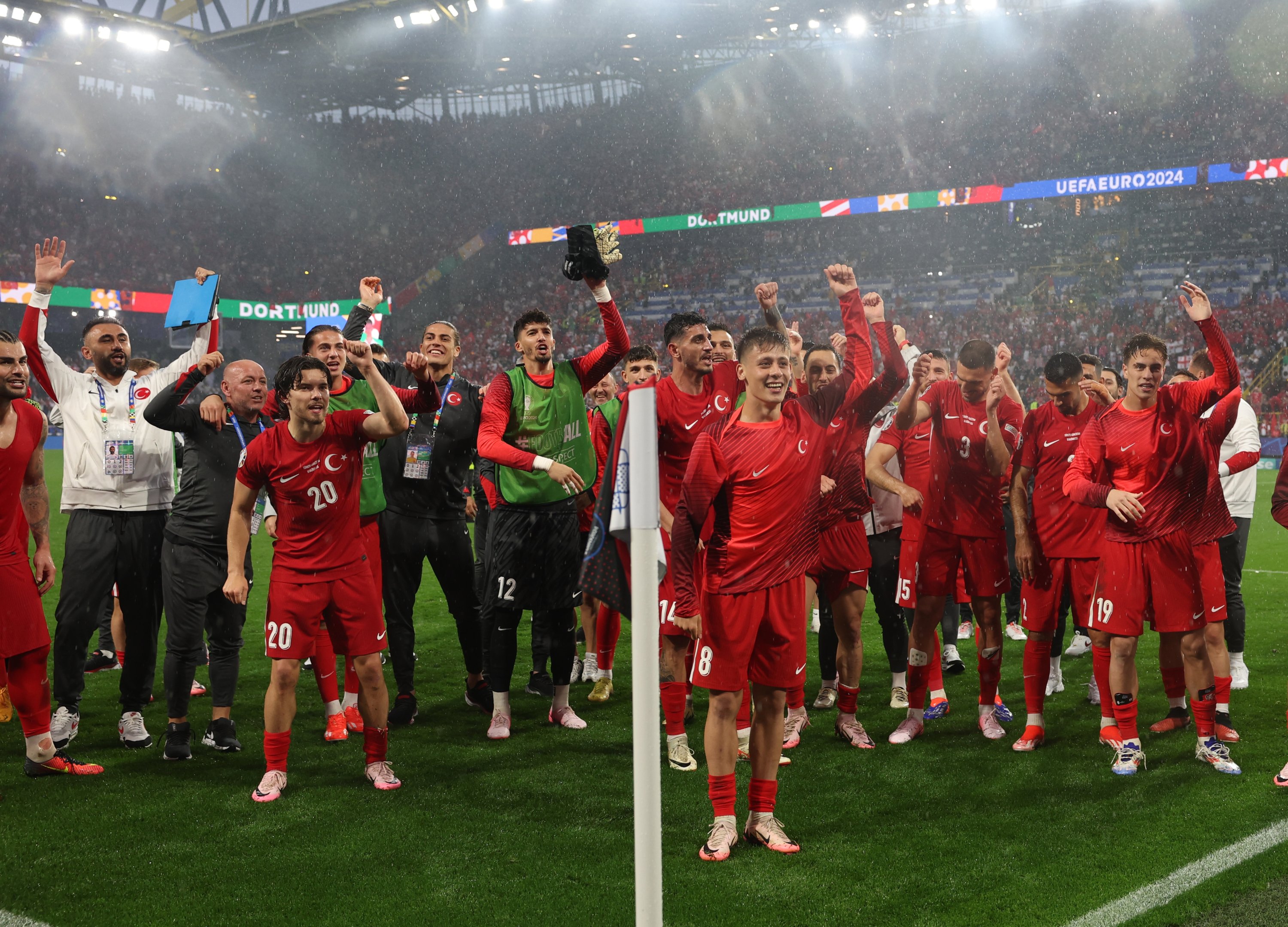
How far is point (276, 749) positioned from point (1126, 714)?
13.3 ft

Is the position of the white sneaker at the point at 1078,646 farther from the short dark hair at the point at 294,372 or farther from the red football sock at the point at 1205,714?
the short dark hair at the point at 294,372

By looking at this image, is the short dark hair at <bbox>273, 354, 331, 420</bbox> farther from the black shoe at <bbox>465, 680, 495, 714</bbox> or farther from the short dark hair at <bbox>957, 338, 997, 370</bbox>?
the short dark hair at <bbox>957, 338, 997, 370</bbox>

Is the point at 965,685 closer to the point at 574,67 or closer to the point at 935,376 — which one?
the point at 935,376

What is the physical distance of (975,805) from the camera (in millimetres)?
4641

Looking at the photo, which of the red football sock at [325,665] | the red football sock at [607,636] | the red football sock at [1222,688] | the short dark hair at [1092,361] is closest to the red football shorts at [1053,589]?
the red football sock at [1222,688]

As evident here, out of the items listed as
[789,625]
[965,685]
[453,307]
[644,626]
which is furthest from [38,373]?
[453,307]

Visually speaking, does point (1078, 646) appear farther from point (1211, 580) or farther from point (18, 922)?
point (18, 922)

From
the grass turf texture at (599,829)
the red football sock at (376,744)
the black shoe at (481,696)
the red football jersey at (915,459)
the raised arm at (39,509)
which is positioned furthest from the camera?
the red football jersey at (915,459)

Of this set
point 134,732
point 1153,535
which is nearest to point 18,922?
point 134,732

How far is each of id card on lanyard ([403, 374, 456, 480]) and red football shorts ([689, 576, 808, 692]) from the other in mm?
2633

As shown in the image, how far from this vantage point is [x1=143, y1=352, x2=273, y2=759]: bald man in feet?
17.9

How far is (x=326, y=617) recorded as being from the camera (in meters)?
4.89

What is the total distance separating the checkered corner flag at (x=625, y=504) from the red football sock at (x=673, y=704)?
1.66 metres

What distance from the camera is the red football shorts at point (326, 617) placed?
184 inches
